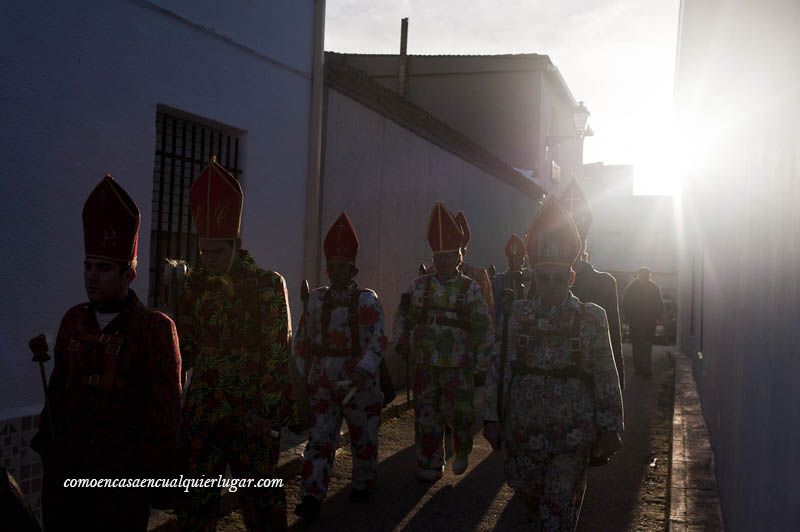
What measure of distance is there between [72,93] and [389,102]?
22.4 ft

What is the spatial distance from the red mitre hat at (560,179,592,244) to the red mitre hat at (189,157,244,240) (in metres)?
3.01

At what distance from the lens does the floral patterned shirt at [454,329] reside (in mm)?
6598

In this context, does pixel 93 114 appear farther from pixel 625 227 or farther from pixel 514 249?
pixel 625 227

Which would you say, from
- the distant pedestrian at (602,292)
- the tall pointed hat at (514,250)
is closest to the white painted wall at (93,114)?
the distant pedestrian at (602,292)

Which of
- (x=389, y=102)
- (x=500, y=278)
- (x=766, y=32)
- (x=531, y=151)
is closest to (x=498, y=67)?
(x=531, y=151)

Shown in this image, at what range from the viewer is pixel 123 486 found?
3.25m

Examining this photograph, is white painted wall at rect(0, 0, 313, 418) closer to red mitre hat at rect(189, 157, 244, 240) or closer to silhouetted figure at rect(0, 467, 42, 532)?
red mitre hat at rect(189, 157, 244, 240)

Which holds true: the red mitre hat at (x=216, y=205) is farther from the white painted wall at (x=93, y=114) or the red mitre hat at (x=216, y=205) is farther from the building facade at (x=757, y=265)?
the building facade at (x=757, y=265)

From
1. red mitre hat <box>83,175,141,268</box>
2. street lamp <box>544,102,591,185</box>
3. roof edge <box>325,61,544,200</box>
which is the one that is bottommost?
red mitre hat <box>83,175,141,268</box>

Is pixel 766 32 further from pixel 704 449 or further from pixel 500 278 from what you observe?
pixel 500 278

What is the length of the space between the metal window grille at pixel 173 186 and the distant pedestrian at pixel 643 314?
30.7 feet

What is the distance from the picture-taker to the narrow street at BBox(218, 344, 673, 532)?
564 cm

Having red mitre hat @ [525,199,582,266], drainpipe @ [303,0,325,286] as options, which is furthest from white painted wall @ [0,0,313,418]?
red mitre hat @ [525,199,582,266]

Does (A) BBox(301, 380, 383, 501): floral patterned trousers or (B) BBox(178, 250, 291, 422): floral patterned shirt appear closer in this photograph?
(B) BBox(178, 250, 291, 422): floral patterned shirt
